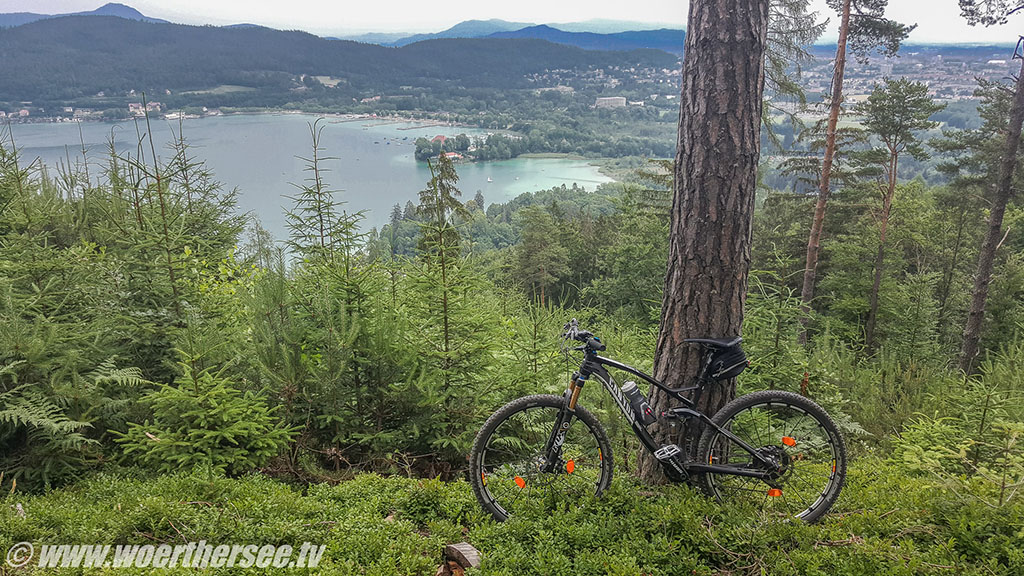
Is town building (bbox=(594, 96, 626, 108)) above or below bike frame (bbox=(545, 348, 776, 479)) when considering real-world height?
above

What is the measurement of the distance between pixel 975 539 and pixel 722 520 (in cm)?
123

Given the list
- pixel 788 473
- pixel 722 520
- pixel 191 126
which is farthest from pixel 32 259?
pixel 191 126

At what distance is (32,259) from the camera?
467cm

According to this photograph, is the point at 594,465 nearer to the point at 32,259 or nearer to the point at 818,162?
the point at 32,259

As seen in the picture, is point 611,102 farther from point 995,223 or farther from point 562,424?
point 562,424

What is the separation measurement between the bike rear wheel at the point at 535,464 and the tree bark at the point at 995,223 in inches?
491

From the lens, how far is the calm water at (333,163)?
3978cm

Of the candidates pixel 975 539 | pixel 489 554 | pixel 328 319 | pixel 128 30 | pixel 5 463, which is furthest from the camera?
pixel 128 30

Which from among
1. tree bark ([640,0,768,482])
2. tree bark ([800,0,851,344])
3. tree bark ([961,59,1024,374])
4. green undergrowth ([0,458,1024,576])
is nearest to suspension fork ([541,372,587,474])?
green undergrowth ([0,458,1024,576])

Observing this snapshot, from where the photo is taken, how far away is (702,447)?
3229mm

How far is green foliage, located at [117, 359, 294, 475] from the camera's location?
3648 mm

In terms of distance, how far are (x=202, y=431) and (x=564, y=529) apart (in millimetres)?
2630

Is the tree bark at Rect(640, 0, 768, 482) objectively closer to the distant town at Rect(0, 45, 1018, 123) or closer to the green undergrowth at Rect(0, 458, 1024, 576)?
the green undergrowth at Rect(0, 458, 1024, 576)

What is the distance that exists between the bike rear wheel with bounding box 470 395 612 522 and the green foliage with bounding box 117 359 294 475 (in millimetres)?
1605
